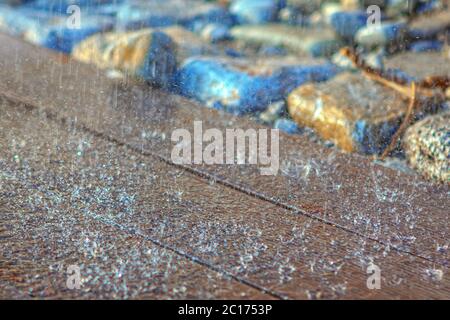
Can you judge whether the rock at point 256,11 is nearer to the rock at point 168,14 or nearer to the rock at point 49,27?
the rock at point 168,14

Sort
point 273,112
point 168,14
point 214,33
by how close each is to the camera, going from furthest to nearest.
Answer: point 168,14, point 214,33, point 273,112

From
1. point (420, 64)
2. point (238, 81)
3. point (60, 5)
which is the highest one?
point (60, 5)

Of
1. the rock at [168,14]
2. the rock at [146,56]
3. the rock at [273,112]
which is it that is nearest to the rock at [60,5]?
the rock at [168,14]

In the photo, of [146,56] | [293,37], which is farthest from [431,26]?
[146,56]

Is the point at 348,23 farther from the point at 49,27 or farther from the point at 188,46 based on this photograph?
the point at 49,27

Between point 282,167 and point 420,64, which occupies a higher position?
point 420,64

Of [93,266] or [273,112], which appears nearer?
[93,266]

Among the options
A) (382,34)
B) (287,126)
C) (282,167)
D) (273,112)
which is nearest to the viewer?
(282,167)
